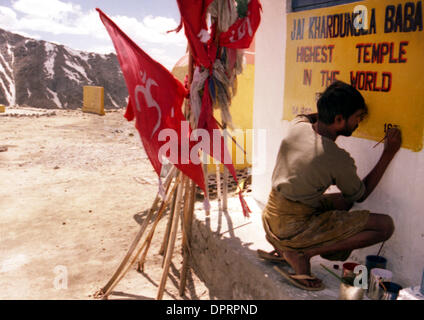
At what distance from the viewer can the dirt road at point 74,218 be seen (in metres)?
3.11

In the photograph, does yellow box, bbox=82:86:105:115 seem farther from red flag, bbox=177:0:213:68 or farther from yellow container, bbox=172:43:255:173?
red flag, bbox=177:0:213:68

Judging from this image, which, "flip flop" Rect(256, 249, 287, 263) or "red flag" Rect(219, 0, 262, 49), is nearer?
"flip flop" Rect(256, 249, 287, 263)

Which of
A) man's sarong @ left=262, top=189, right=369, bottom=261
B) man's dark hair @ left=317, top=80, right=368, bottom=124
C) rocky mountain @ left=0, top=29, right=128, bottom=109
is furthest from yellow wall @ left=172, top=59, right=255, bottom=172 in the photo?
rocky mountain @ left=0, top=29, right=128, bottom=109

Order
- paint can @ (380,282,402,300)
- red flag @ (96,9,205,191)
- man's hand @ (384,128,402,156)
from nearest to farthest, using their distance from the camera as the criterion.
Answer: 1. paint can @ (380,282,402,300)
2. man's hand @ (384,128,402,156)
3. red flag @ (96,9,205,191)

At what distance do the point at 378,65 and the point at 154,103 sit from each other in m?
1.42

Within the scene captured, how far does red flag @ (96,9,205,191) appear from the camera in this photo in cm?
251

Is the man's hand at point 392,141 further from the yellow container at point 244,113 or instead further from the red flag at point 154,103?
the yellow container at point 244,113

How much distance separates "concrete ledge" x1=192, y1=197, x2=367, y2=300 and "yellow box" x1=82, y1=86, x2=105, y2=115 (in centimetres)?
1113

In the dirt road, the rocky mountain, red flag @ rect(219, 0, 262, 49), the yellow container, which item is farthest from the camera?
the rocky mountain

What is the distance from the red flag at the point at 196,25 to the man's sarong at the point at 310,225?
104 cm

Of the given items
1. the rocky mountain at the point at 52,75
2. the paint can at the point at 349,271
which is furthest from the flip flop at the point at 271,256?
the rocky mountain at the point at 52,75

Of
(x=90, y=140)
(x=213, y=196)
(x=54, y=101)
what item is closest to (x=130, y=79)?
(x=213, y=196)
